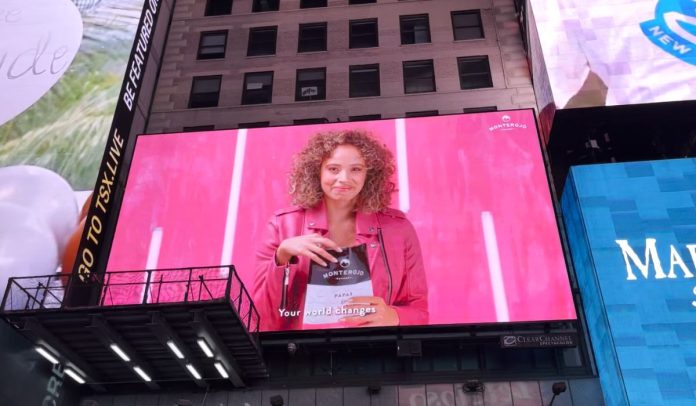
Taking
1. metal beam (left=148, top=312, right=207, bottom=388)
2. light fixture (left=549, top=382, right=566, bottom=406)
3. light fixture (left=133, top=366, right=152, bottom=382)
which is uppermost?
metal beam (left=148, top=312, right=207, bottom=388)

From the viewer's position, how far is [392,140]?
87.4ft

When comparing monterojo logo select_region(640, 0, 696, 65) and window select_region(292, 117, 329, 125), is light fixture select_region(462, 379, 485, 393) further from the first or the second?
monterojo logo select_region(640, 0, 696, 65)

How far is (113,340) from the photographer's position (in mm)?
19844

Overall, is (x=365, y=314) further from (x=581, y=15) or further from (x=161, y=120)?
(x=581, y=15)

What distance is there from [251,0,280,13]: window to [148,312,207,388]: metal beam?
19906mm

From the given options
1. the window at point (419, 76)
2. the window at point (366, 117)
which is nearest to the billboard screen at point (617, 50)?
the window at point (419, 76)

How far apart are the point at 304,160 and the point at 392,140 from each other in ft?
11.6

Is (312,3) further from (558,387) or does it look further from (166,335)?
(558,387)

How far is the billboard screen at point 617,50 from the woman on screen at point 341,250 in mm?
7679

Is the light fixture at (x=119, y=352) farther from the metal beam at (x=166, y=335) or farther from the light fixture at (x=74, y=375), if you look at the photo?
the light fixture at (x=74, y=375)

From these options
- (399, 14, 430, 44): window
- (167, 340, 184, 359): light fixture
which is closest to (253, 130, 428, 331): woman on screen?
(167, 340, 184, 359): light fixture

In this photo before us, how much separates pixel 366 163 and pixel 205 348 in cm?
947

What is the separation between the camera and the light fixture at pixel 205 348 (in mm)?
19719

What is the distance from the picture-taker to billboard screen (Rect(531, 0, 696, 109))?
25688 mm
